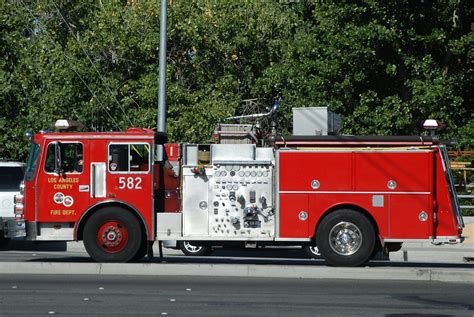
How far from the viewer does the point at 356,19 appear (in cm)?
3198

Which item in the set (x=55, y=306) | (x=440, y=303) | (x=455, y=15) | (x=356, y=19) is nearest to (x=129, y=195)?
(x=55, y=306)

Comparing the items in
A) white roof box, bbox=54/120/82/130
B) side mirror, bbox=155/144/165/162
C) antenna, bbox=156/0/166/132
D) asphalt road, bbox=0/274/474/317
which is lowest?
asphalt road, bbox=0/274/474/317

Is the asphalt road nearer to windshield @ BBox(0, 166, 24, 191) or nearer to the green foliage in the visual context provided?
windshield @ BBox(0, 166, 24, 191)

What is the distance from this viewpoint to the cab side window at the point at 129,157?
18.0m

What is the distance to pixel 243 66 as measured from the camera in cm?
3600

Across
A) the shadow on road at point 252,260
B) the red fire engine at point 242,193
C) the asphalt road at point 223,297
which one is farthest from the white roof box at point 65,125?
the asphalt road at point 223,297

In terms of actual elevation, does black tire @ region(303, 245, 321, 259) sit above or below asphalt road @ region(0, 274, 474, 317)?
above

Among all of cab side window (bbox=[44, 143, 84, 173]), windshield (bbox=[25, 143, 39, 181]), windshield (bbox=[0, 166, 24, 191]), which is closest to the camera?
cab side window (bbox=[44, 143, 84, 173])

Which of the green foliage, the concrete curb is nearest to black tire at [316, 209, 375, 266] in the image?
the concrete curb

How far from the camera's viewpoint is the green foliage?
104ft

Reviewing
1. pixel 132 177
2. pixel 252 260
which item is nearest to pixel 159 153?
pixel 132 177

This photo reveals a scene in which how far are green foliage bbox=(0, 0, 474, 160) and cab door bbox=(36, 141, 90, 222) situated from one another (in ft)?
48.1

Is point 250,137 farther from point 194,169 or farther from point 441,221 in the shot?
point 441,221

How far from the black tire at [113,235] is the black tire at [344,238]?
3.06 m
